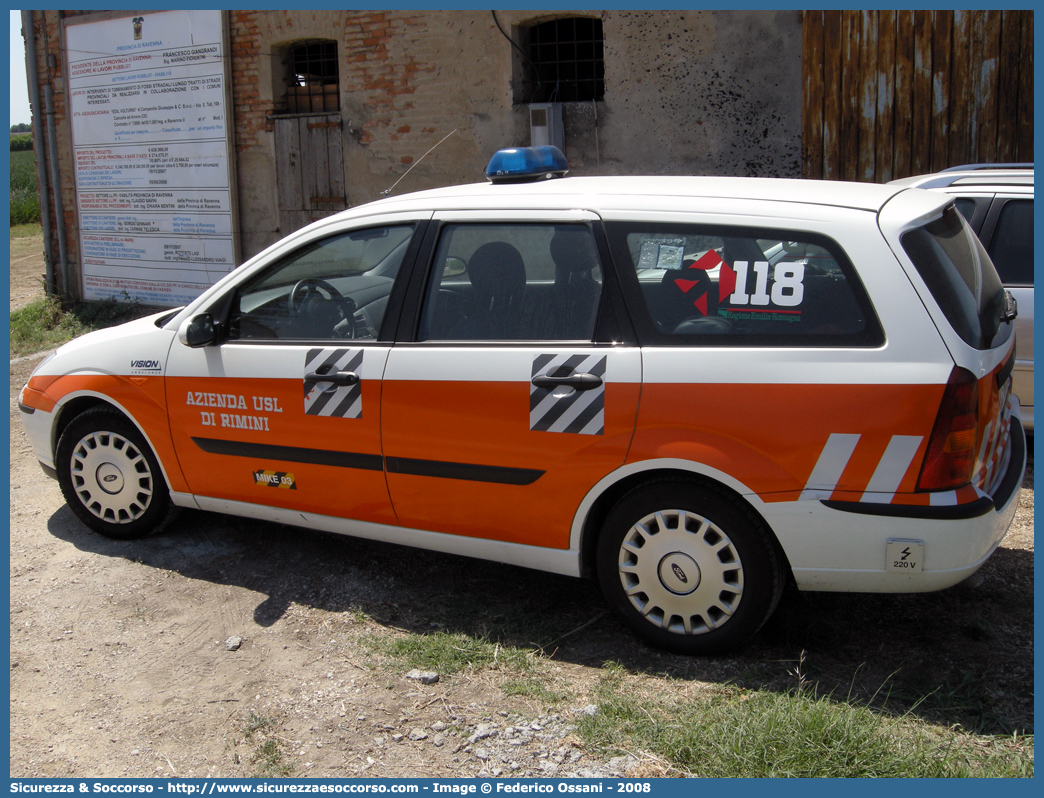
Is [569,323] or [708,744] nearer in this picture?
[708,744]

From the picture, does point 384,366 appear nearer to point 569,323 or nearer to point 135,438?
point 569,323

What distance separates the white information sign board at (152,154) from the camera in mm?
10297

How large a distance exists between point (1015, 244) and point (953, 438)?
2938 millimetres

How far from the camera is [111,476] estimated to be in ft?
14.4

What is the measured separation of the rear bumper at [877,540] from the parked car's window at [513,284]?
1.05m

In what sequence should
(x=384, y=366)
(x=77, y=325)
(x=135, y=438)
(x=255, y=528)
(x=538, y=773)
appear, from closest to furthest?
1. (x=538, y=773)
2. (x=384, y=366)
3. (x=135, y=438)
4. (x=255, y=528)
5. (x=77, y=325)

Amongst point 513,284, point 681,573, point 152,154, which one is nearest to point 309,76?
point 152,154

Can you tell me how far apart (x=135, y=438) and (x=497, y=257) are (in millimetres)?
2117

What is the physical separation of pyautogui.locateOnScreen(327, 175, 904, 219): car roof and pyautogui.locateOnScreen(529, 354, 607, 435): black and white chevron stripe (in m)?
0.61

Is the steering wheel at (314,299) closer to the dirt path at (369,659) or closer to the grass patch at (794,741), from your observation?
the dirt path at (369,659)

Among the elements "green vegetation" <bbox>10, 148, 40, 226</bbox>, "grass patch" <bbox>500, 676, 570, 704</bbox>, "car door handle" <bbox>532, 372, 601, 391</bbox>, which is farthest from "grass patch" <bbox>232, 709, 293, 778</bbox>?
"green vegetation" <bbox>10, 148, 40, 226</bbox>

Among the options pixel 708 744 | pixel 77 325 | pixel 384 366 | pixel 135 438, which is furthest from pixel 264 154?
pixel 708 744

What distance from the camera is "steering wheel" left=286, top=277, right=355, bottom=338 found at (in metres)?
3.88

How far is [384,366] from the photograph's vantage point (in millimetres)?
3605
